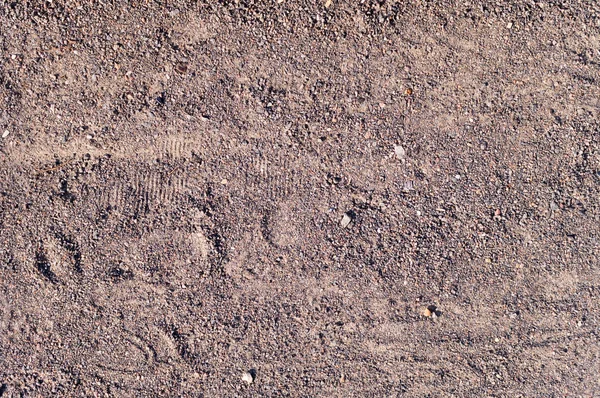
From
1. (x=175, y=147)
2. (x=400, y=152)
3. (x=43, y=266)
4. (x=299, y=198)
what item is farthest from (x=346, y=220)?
(x=43, y=266)

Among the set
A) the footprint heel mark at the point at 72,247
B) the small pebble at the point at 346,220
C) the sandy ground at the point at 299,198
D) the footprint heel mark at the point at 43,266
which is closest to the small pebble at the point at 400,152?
the sandy ground at the point at 299,198

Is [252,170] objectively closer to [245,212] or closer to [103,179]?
[245,212]

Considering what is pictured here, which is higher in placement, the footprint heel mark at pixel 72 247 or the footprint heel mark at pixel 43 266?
the footprint heel mark at pixel 72 247

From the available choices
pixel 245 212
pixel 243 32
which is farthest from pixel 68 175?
pixel 243 32

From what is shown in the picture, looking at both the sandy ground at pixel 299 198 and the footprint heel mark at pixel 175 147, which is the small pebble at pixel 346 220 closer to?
the sandy ground at pixel 299 198

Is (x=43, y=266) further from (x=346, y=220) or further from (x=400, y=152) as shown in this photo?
(x=400, y=152)

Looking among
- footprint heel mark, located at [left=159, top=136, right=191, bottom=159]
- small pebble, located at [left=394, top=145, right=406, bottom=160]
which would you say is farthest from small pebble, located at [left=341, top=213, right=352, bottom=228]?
footprint heel mark, located at [left=159, top=136, right=191, bottom=159]
